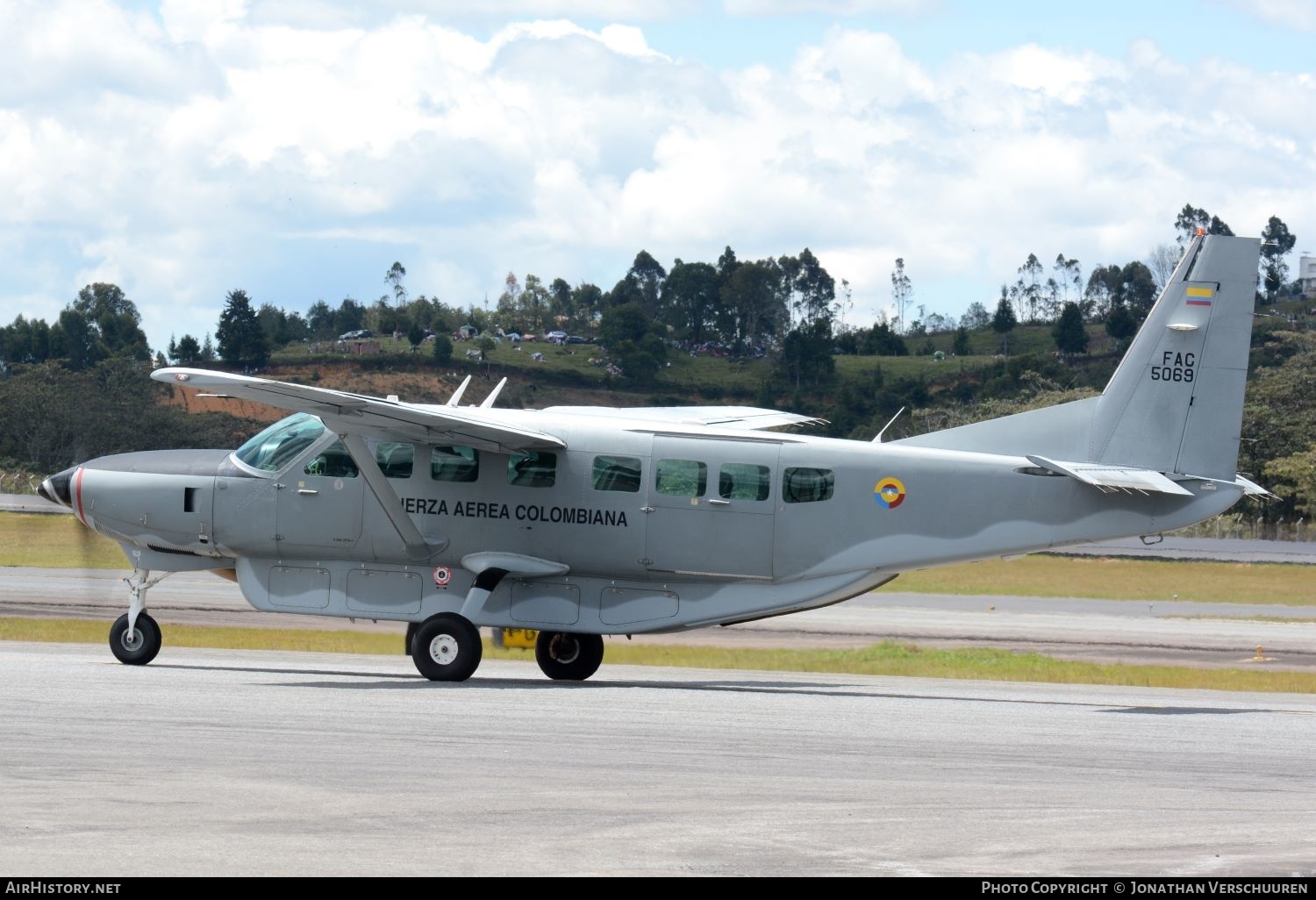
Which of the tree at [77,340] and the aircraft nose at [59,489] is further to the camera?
the tree at [77,340]

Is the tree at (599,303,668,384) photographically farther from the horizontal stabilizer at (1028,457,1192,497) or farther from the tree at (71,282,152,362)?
the horizontal stabilizer at (1028,457,1192,497)

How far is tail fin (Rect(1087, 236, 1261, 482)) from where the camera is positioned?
17812 millimetres

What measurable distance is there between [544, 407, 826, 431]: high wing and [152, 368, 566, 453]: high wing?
125cm

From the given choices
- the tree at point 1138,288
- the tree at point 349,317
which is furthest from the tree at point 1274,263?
the tree at point 349,317

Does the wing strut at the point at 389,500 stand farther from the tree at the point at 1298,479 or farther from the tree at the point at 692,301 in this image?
the tree at the point at 692,301

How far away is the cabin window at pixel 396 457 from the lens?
1900 cm

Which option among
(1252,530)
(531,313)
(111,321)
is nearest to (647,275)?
(531,313)

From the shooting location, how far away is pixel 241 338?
100 metres

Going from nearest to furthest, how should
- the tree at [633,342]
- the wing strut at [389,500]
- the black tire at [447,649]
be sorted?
the black tire at [447,649] < the wing strut at [389,500] < the tree at [633,342]

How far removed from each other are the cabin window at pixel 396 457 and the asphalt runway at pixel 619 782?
2.61m

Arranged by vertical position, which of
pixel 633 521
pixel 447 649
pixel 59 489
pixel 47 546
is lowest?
pixel 47 546

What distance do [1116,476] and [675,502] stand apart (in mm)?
5241

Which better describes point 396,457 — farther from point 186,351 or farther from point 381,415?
point 186,351
